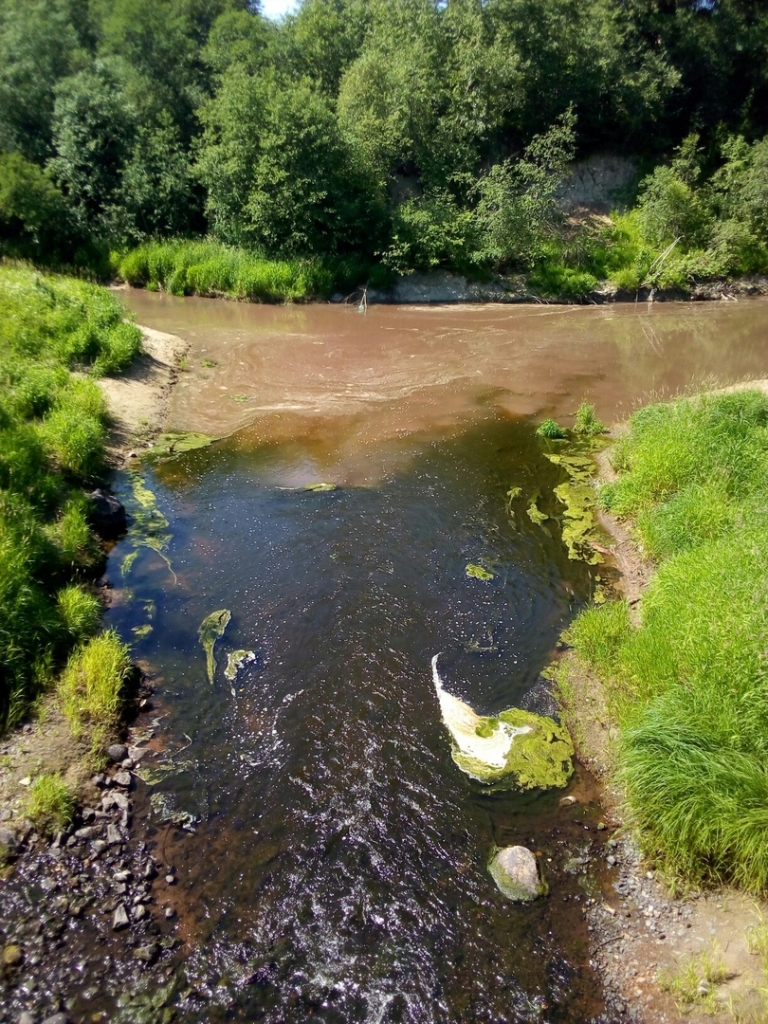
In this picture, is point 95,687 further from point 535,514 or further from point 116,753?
point 535,514

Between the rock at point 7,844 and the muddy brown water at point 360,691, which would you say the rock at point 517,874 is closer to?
the muddy brown water at point 360,691

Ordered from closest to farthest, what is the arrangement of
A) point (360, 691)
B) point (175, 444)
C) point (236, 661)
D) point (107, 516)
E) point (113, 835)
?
1. point (113, 835)
2. point (360, 691)
3. point (236, 661)
4. point (107, 516)
5. point (175, 444)

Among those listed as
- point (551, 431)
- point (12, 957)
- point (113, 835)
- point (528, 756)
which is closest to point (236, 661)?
point (113, 835)

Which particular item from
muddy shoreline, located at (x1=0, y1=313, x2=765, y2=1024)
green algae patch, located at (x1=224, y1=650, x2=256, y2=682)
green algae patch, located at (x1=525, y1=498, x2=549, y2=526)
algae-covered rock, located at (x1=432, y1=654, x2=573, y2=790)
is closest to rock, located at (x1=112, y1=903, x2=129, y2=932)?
muddy shoreline, located at (x1=0, y1=313, x2=765, y2=1024)

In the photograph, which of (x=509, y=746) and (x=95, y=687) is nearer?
(x=509, y=746)

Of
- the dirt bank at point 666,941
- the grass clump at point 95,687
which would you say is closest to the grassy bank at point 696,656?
the dirt bank at point 666,941

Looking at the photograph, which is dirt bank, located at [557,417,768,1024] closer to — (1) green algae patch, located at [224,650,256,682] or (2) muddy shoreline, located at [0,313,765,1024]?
(2) muddy shoreline, located at [0,313,765,1024]

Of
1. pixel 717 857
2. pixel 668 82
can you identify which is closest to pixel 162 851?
pixel 717 857
